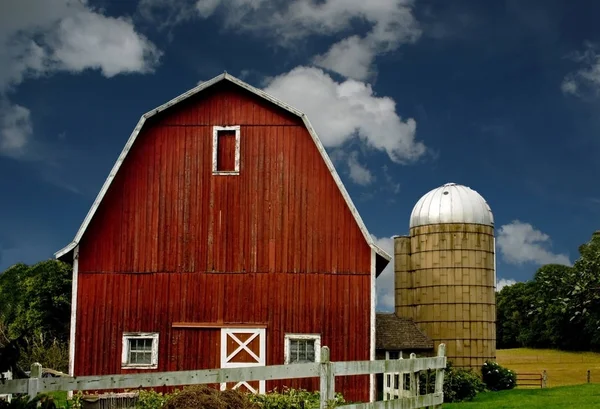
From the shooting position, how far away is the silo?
97.6 ft

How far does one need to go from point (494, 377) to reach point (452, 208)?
276 inches

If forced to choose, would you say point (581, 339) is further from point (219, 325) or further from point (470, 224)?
point (219, 325)

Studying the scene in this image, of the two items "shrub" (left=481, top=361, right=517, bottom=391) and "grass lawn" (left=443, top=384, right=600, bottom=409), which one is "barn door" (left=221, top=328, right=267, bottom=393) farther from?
"shrub" (left=481, top=361, right=517, bottom=391)

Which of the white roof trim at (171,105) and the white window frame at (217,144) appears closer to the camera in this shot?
the white roof trim at (171,105)

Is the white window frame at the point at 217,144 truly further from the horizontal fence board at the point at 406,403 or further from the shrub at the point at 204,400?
the shrub at the point at 204,400

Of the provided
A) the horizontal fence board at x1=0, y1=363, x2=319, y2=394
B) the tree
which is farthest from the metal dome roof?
the horizontal fence board at x1=0, y1=363, x2=319, y2=394

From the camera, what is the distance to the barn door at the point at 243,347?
19125mm

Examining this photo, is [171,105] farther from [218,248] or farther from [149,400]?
[149,400]

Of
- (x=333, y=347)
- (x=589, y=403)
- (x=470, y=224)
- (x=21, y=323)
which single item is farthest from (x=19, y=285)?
(x=589, y=403)

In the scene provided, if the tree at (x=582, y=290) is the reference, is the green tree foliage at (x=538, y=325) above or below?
below

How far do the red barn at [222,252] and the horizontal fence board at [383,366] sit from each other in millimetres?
6116

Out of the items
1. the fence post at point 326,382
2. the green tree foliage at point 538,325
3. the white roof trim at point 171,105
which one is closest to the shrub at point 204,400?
the fence post at point 326,382

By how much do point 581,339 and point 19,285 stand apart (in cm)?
4502

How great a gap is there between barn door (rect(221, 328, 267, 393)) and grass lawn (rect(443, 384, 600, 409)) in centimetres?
645
